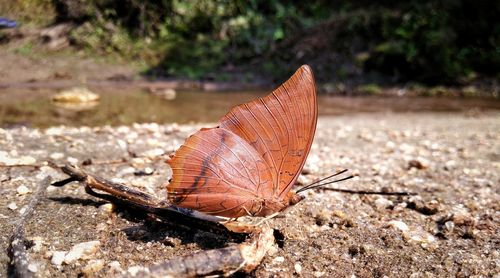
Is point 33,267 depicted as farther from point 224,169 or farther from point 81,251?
point 224,169

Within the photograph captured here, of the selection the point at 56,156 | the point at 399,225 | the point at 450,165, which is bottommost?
the point at 56,156

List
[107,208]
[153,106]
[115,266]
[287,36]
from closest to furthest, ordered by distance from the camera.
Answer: [115,266] < [107,208] < [153,106] < [287,36]

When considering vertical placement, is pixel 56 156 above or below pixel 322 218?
below

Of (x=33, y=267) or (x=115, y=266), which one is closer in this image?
(x=33, y=267)

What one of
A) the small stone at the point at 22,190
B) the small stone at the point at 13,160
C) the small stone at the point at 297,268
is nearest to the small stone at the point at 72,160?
the small stone at the point at 13,160

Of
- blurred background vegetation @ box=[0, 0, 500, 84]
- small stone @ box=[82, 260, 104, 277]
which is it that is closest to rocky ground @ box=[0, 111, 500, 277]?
small stone @ box=[82, 260, 104, 277]

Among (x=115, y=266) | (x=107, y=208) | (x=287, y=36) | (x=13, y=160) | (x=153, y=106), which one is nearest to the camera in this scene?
(x=115, y=266)

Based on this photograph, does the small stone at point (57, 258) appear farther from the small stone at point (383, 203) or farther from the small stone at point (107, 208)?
the small stone at point (383, 203)

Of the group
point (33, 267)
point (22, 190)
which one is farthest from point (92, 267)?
point (22, 190)
